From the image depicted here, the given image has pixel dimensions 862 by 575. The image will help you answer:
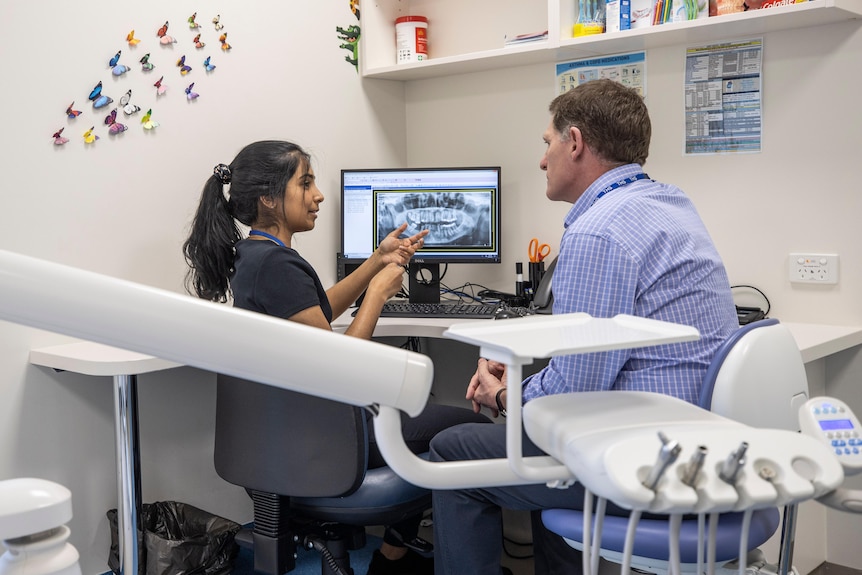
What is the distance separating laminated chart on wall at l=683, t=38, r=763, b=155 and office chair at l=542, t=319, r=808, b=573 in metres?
1.18

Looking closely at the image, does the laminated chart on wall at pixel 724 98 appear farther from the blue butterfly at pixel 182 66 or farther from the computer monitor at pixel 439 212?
the blue butterfly at pixel 182 66

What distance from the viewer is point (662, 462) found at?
66 centimetres

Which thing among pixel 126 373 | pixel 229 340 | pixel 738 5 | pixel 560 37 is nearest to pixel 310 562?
pixel 126 373

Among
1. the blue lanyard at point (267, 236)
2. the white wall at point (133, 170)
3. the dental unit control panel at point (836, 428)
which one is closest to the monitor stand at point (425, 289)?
the white wall at point (133, 170)

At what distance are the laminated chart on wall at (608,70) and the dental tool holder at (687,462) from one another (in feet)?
6.63

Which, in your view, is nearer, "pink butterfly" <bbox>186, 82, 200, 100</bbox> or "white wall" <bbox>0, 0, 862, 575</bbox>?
"white wall" <bbox>0, 0, 862, 575</bbox>

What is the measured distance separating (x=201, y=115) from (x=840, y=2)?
172 cm

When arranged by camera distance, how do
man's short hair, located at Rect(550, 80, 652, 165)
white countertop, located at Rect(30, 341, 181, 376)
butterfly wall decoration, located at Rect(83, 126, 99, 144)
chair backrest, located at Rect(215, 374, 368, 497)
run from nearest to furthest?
chair backrest, located at Rect(215, 374, 368, 497) < man's short hair, located at Rect(550, 80, 652, 165) < white countertop, located at Rect(30, 341, 181, 376) < butterfly wall decoration, located at Rect(83, 126, 99, 144)

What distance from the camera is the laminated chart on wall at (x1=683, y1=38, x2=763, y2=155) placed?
241 centimetres

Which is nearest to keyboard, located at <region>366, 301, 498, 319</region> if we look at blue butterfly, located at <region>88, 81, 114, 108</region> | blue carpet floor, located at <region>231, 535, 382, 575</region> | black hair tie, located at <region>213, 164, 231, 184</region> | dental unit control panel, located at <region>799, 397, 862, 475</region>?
black hair tie, located at <region>213, 164, 231, 184</region>

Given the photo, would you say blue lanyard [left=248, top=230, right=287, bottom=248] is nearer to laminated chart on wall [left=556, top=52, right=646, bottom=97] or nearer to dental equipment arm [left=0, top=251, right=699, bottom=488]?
laminated chart on wall [left=556, top=52, right=646, bottom=97]

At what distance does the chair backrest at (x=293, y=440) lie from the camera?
1.67 meters

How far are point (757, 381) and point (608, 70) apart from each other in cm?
158

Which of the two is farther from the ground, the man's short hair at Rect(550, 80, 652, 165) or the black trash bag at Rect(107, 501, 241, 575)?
the man's short hair at Rect(550, 80, 652, 165)
